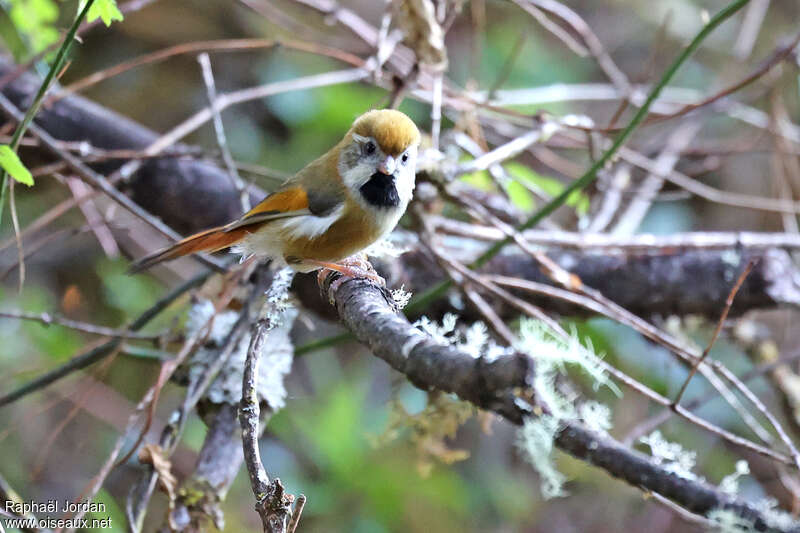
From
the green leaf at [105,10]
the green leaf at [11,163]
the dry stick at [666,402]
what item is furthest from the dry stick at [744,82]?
the green leaf at [11,163]

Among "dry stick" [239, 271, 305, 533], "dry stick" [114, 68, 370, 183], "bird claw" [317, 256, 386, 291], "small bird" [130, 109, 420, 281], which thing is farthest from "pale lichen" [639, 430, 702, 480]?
"dry stick" [114, 68, 370, 183]

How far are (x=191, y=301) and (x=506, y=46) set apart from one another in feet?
13.1

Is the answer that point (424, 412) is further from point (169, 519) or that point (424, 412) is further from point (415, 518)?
point (415, 518)

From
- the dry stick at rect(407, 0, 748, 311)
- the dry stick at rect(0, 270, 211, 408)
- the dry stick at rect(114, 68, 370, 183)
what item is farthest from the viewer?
the dry stick at rect(114, 68, 370, 183)

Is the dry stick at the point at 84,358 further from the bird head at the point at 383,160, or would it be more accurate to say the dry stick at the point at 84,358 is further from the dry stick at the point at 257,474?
the dry stick at the point at 257,474

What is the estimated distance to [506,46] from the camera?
5867 millimetres

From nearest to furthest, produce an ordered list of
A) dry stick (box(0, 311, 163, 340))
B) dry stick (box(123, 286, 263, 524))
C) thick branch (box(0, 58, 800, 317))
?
dry stick (box(123, 286, 263, 524)), dry stick (box(0, 311, 163, 340)), thick branch (box(0, 58, 800, 317))

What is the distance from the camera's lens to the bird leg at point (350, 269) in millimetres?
2078

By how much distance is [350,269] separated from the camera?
225 cm

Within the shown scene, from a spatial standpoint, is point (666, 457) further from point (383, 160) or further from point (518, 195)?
point (518, 195)

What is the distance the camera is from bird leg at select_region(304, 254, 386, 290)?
2.08m

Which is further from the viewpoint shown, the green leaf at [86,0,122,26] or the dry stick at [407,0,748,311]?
the dry stick at [407,0,748,311]

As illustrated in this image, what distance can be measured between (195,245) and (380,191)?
0.61 m

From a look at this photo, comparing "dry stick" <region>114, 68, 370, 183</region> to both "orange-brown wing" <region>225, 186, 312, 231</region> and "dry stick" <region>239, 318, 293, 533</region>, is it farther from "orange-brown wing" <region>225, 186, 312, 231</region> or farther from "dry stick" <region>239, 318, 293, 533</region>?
"dry stick" <region>239, 318, 293, 533</region>
